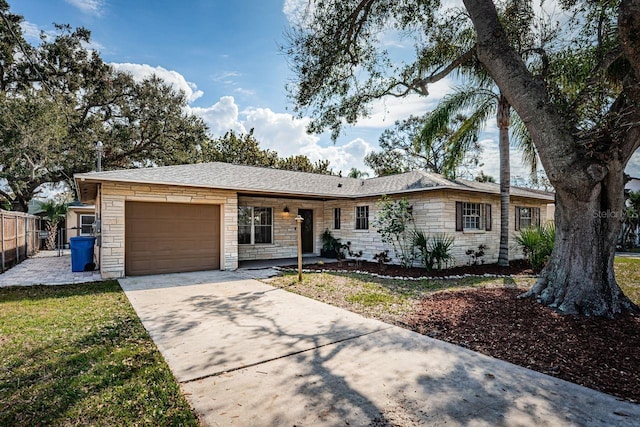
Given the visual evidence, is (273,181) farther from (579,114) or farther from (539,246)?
(539,246)

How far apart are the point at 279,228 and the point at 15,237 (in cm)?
912

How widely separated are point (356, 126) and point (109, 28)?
7125mm

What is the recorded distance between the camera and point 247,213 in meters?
12.6

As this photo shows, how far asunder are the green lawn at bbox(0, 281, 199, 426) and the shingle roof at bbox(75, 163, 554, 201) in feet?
13.1

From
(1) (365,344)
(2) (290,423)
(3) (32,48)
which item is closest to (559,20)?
(1) (365,344)

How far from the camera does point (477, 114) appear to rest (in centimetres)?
1111

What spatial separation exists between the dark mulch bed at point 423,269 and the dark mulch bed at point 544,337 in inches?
143

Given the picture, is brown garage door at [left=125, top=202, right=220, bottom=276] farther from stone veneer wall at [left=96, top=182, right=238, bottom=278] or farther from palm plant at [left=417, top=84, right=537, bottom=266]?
palm plant at [left=417, top=84, right=537, bottom=266]

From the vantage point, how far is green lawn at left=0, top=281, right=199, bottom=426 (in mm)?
2574

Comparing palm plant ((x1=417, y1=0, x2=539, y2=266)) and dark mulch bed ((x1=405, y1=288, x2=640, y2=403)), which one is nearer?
dark mulch bed ((x1=405, y1=288, x2=640, y2=403))

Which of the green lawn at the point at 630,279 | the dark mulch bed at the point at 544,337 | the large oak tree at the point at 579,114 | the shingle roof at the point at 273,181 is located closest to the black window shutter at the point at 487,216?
the shingle roof at the point at 273,181

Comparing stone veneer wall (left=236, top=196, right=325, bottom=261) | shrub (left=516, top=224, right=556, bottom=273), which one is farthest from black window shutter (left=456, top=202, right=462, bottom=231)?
stone veneer wall (left=236, top=196, right=325, bottom=261)

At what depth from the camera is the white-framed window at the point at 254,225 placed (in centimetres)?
1248

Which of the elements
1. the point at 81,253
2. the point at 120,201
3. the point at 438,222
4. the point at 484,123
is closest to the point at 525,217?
the point at 484,123
